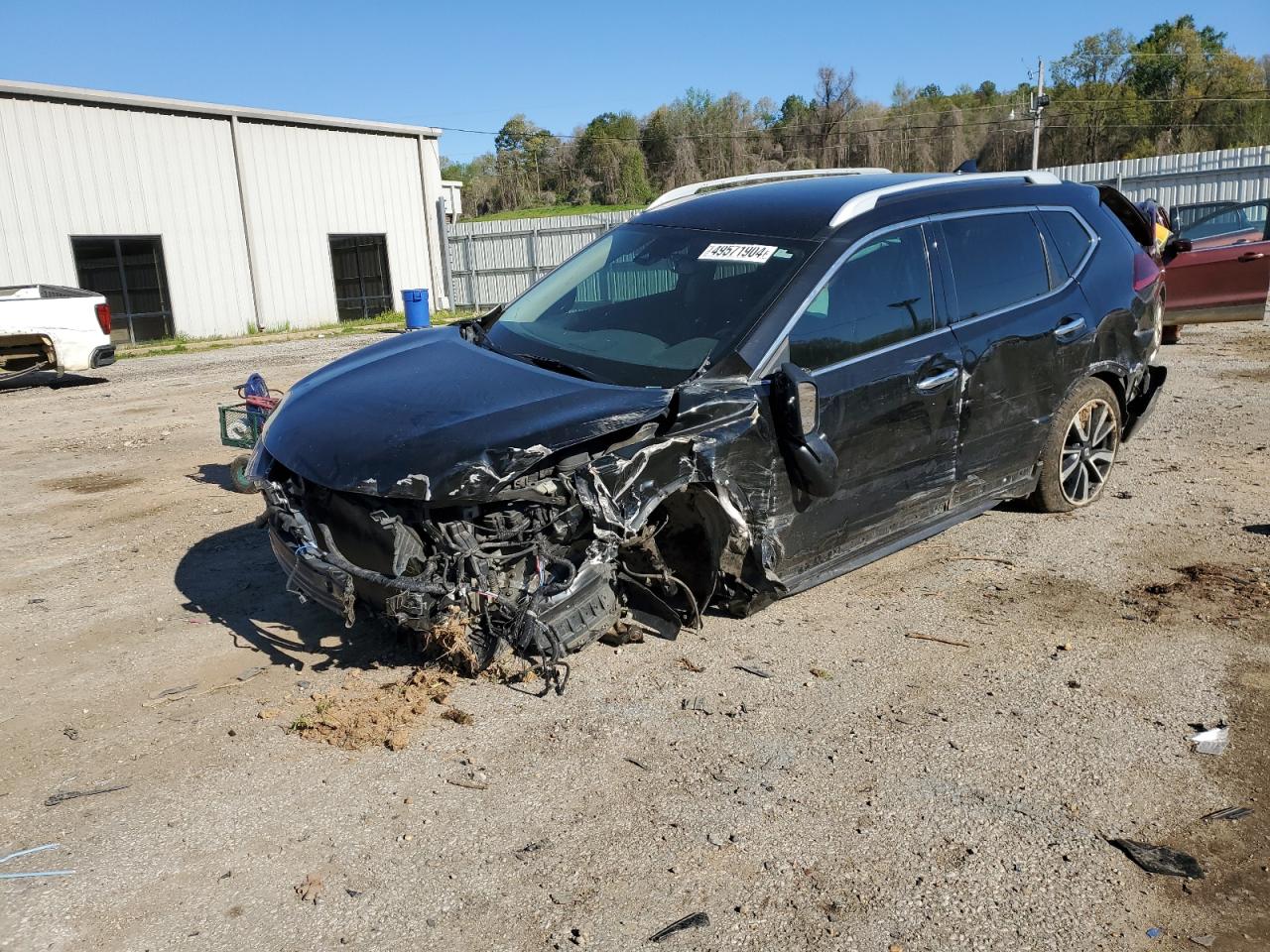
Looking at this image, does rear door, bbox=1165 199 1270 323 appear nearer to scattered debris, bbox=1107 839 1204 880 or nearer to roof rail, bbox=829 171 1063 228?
roof rail, bbox=829 171 1063 228

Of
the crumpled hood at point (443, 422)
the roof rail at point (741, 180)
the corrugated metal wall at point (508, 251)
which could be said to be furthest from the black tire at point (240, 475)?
the corrugated metal wall at point (508, 251)

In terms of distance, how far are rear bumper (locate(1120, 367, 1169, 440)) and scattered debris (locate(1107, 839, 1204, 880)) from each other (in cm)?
389

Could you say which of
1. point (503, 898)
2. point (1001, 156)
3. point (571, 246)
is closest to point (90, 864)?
point (503, 898)

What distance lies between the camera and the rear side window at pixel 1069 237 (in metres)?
5.67

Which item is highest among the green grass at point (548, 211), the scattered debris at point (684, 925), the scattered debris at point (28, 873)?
the green grass at point (548, 211)

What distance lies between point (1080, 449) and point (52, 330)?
13248 mm

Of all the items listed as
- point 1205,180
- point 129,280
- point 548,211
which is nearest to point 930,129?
point 548,211

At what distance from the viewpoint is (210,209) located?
22.8 m

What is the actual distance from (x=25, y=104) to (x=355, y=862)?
71.3ft

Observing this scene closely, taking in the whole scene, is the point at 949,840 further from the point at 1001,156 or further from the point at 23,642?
the point at 1001,156

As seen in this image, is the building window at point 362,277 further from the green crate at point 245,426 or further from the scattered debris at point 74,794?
the scattered debris at point 74,794

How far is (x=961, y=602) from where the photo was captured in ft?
16.3

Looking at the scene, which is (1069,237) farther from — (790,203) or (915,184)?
(790,203)

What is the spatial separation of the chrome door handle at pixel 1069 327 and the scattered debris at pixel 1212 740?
244 centimetres
